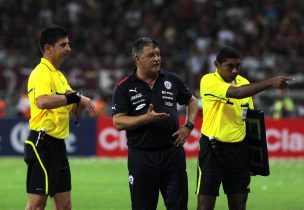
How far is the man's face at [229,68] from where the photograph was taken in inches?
408

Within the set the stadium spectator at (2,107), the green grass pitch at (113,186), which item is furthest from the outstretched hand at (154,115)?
the stadium spectator at (2,107)

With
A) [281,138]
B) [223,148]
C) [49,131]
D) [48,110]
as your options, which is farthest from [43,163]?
[281,138]

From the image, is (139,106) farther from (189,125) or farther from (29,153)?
(29,153)

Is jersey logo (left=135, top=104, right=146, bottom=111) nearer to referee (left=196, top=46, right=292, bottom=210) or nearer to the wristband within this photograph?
the wristband

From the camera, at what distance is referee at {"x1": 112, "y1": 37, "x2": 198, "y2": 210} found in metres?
9.31

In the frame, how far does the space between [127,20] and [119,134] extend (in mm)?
7559

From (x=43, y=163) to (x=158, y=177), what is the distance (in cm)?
132

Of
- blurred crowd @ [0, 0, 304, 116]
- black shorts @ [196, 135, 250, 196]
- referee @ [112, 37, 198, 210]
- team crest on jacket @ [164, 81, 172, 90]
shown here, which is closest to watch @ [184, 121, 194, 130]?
referee @ [112, 37, 198, 210]

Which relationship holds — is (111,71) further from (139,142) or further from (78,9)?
(139,142)

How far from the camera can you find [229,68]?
10.4 meters

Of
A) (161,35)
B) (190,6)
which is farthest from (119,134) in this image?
(190,6)

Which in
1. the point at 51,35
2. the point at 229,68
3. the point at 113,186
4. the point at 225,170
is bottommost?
the point at 113,186

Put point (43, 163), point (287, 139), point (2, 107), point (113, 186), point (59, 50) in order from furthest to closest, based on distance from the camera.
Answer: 1. point (2, 107)
2. point (287, 139)
3. point (113, 186)
4. point (59, 50)
5. point (43, 163)

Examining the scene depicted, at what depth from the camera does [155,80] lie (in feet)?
31.0
